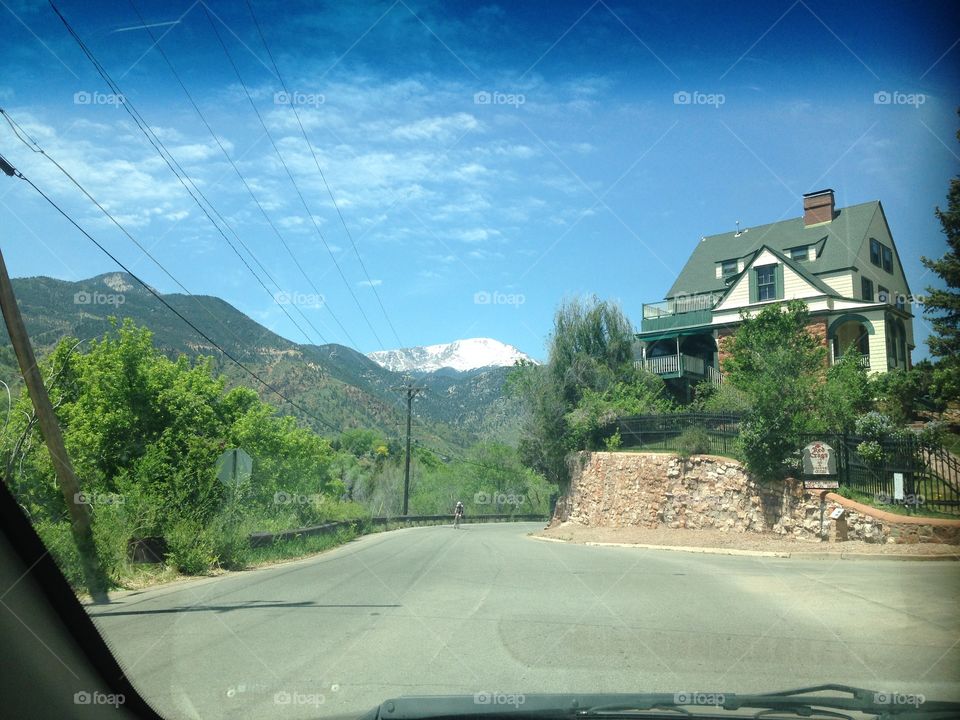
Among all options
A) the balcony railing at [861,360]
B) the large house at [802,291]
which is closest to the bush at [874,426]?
the balcony railing at [861,360]

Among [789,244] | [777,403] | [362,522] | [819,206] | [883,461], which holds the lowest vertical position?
[362,522]

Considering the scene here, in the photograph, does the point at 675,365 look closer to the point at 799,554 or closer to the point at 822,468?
the point at 822,468

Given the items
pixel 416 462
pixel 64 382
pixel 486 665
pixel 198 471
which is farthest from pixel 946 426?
pixel 416 462

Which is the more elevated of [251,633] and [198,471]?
[198,471]

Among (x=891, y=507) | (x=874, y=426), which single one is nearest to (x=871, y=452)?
(x=874, y=426)

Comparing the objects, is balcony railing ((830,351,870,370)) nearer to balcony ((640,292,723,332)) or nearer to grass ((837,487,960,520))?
balcony ((640,292,723,332))

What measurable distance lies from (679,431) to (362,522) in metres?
16.3

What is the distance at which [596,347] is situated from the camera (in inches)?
1631

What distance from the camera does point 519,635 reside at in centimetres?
849

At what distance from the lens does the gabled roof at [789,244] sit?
36.1 meters

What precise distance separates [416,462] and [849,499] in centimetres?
6233

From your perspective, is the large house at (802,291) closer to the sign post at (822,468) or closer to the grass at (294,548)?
the sign post at (822,468)

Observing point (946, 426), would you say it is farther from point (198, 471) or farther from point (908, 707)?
point (198, 471)

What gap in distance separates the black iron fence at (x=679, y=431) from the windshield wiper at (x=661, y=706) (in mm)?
23344
